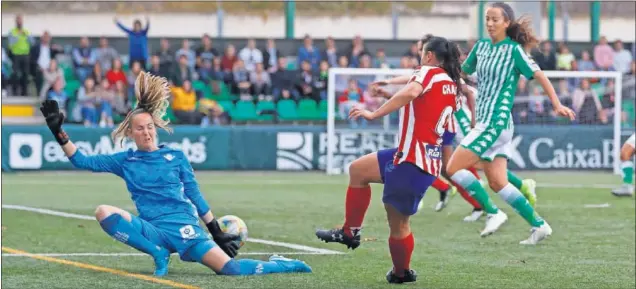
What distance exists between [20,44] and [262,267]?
60.4 ft

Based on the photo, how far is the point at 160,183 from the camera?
804 cm

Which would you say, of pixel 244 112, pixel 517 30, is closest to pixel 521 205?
pixel 517 30

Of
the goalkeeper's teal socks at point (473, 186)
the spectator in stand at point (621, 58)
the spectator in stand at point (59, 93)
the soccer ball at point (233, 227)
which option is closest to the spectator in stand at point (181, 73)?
the spectator in stand at point (59, 93)

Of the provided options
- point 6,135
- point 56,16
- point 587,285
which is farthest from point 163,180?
point 56,16

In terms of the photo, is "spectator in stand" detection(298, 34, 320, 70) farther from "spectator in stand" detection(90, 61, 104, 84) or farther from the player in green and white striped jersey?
the player in green and white striped jersey

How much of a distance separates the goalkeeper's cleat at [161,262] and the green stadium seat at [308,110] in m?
16.5

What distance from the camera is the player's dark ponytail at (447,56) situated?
8.02m

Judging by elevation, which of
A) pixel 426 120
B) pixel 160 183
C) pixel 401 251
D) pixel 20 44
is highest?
pixel 20 44

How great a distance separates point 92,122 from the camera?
24156mm

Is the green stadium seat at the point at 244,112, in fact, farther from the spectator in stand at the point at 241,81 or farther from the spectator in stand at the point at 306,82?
the spectator in stand at the point at 306,82

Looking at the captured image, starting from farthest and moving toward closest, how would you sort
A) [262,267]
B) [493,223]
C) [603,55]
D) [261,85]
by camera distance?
1. [603,55]
2. [261,85]
3. [493,223]
4. [262,267]

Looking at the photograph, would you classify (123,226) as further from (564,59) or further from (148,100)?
(564,59)

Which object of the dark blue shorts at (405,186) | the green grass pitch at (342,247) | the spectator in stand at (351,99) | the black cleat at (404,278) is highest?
the spectator in stand at (351,99)

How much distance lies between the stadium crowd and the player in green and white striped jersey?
42.3 ft
